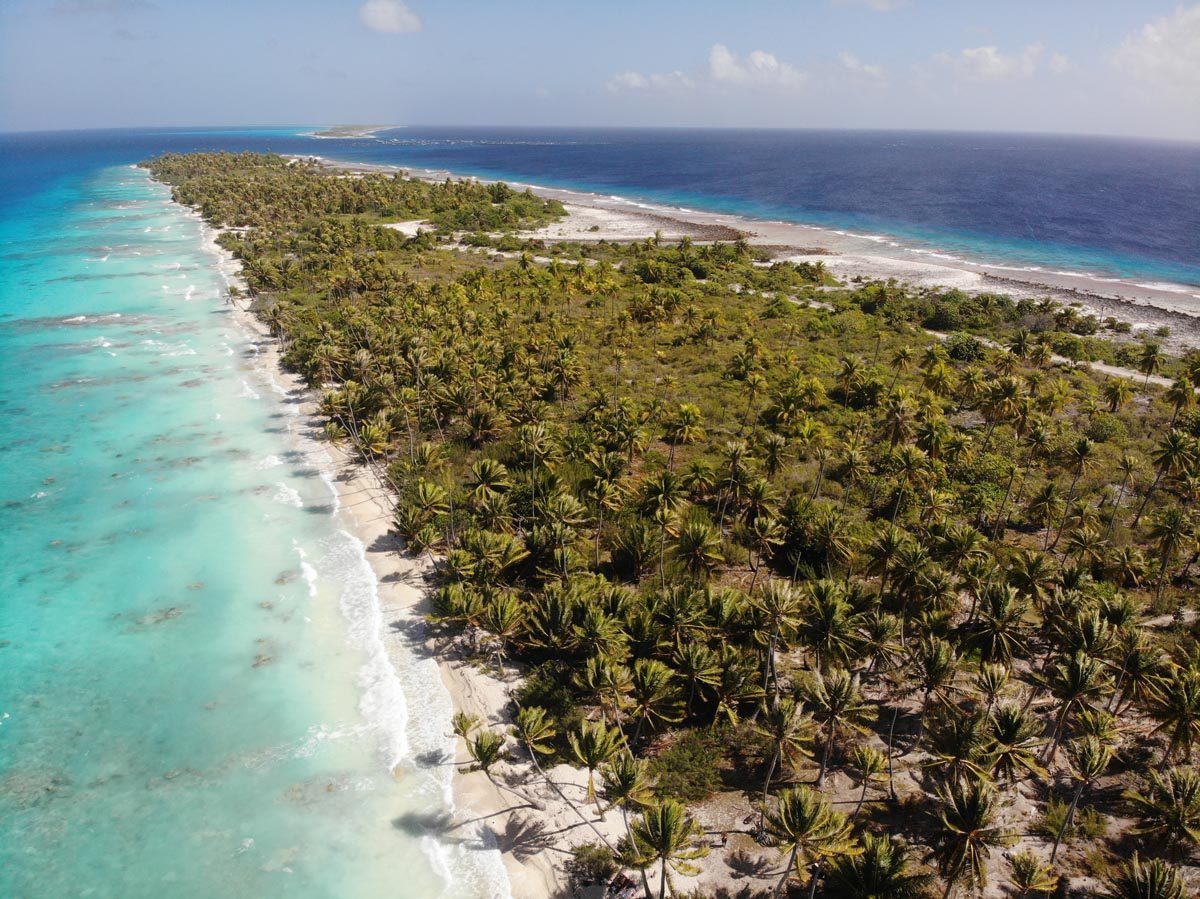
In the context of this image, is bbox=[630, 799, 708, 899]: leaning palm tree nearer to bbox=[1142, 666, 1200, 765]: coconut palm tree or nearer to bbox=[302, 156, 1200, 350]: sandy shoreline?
bbox=[1142, 666, 1200, 765]: coconut palm tree

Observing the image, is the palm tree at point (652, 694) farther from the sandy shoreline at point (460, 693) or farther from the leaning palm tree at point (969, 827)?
the leaning palm tree at point (969, 827)

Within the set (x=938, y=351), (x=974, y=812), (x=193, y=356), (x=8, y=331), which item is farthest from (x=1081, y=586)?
(x=8, y=331)

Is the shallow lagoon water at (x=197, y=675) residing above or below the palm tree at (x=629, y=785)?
below

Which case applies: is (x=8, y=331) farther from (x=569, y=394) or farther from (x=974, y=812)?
(x=974, y=812)

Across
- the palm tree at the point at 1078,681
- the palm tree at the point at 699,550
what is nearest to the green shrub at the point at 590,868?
the palm tree at the point at 699,550

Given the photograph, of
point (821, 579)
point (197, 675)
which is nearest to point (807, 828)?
point (821, 579)

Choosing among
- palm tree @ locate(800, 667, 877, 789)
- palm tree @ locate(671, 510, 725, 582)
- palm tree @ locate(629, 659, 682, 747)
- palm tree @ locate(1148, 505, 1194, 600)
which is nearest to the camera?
palm tree @ locate(800, 667, 877, 789)

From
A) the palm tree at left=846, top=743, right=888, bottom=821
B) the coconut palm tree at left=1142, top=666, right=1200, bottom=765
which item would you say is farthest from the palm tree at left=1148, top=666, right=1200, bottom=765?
the palm tree at left=846, top=743, right=888, bottom=821
